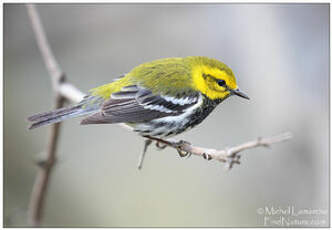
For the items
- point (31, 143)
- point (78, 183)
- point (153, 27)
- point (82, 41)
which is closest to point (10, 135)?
point (31, 143)

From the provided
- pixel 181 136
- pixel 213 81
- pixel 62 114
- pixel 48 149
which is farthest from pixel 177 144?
pixel 181 136

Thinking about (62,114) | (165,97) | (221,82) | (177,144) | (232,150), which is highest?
(221,82)

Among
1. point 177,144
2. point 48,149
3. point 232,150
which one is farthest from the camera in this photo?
point 48,149

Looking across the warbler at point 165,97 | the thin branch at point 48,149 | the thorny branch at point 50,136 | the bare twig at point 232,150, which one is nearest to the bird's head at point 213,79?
the warbler at point 165,97

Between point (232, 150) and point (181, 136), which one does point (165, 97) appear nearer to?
point (232, 150)

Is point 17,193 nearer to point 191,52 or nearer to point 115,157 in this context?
point 115,157

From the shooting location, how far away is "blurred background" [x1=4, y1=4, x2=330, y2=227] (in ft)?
16.6

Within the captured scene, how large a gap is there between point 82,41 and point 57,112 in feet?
7.26

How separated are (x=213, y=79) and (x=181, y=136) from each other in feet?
7.48

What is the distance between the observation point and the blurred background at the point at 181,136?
199 inches

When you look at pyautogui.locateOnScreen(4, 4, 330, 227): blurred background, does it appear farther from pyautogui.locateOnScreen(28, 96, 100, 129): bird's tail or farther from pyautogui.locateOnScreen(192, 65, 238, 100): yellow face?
pyautogui.locateOnScreen(192, 65, 238, 100): yellow face

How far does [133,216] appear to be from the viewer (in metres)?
5.69

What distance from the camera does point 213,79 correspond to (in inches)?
148

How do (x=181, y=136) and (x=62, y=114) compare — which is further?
(x=181, y=136)
